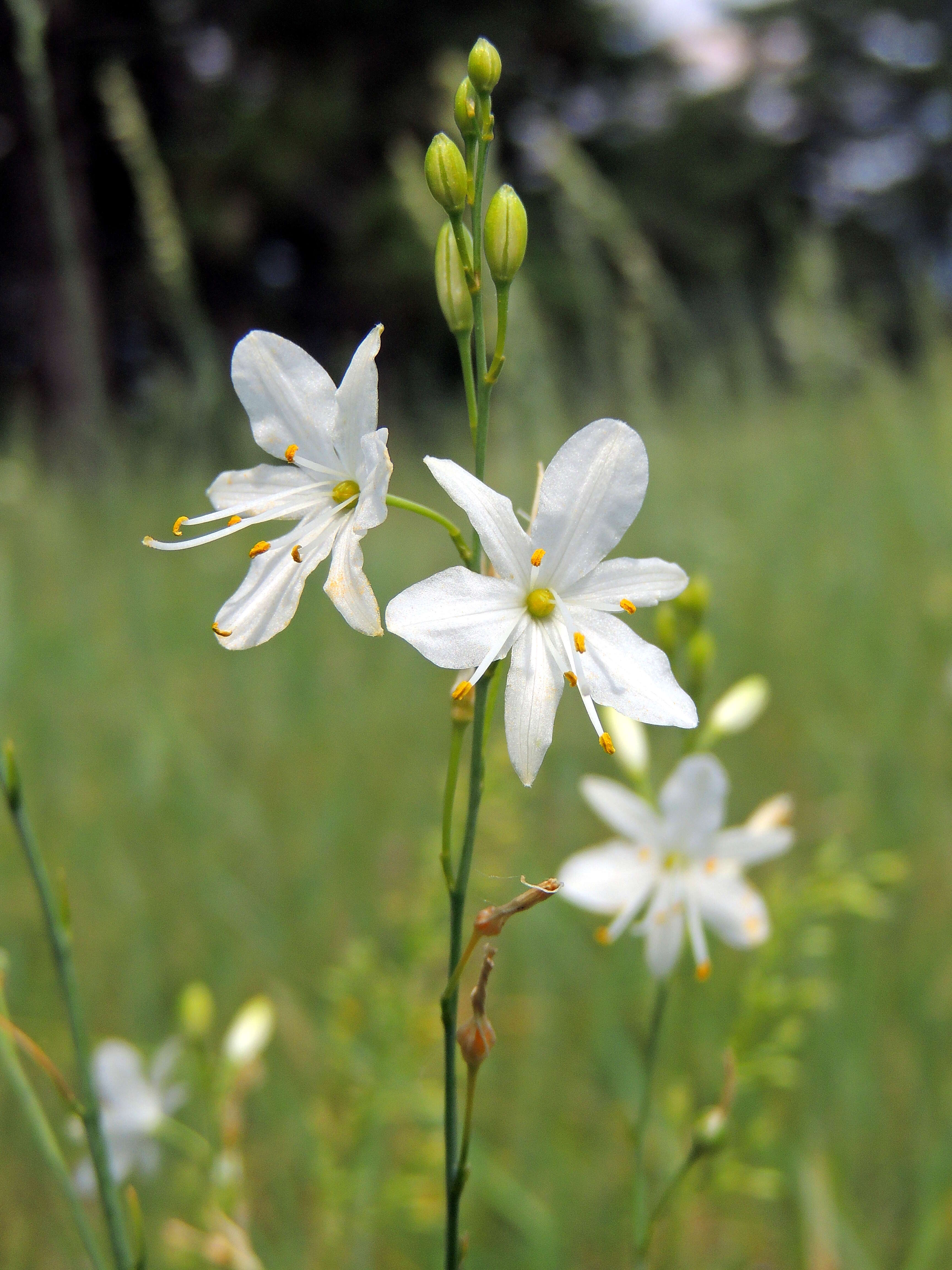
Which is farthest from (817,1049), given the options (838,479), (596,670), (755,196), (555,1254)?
(755,196)

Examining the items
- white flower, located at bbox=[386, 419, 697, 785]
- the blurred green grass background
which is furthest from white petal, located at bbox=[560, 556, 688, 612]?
the blurred green grass background

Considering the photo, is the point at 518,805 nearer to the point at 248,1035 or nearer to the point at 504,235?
the point at 248,1035

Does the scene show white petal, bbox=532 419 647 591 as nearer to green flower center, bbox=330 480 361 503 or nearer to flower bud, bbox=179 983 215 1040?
green flower center, bbox=330 480 361 503

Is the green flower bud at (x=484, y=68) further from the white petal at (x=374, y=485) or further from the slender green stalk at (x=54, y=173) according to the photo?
the slender green stalk at (x=54, y=173)

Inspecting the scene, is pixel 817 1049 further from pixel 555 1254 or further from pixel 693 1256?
pixel 555 1254

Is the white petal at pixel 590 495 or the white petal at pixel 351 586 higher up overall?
the white petal at pixel 590 495

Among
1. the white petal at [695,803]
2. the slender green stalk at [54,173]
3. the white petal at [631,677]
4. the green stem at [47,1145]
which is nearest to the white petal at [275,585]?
the white petal at [631,677]
